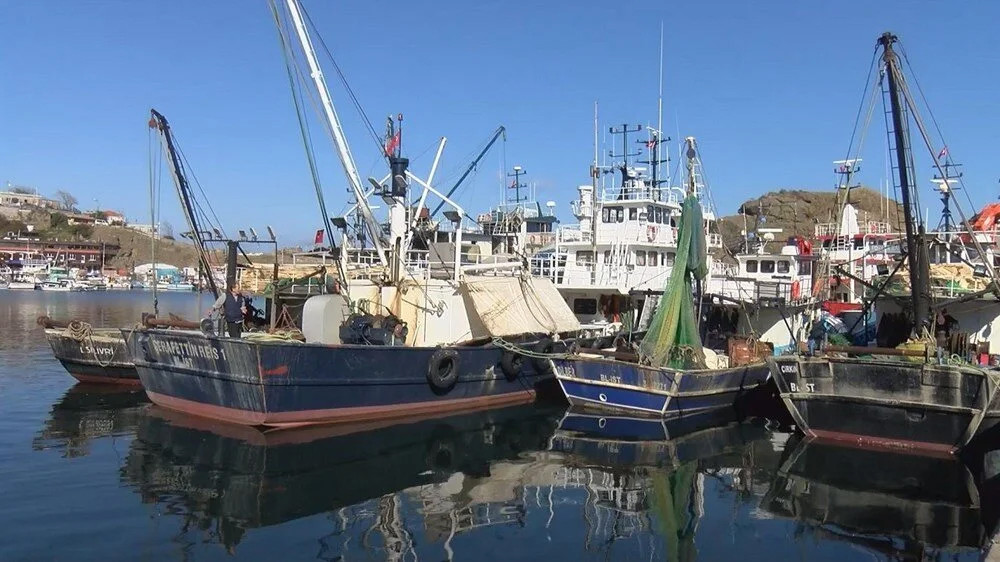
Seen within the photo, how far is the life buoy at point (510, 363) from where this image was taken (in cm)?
1870

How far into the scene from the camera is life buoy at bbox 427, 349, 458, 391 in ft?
55.2

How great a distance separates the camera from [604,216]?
2570cm

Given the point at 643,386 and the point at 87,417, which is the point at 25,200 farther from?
the point at 643,386

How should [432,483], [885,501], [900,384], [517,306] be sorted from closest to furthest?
[885,501], [432,483], [900,384], [517,306]

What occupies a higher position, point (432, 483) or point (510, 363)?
point (510, 363)

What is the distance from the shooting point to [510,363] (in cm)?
1878

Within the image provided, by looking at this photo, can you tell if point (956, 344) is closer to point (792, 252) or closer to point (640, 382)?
point (640, 382)

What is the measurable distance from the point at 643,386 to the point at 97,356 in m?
15.4

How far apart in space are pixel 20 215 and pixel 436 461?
170m

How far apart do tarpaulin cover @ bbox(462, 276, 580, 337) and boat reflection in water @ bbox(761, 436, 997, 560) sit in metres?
7.60

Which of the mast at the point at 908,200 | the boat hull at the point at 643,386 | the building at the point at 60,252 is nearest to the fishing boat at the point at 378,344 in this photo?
the boat hull at the point at 643,386

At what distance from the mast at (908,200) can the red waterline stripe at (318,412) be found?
9.95m

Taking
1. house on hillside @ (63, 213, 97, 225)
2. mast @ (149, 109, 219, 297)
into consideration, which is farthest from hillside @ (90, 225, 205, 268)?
mast @ (149, 109, 219, 297)

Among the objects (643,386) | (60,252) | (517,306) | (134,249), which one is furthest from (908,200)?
(134,249)
